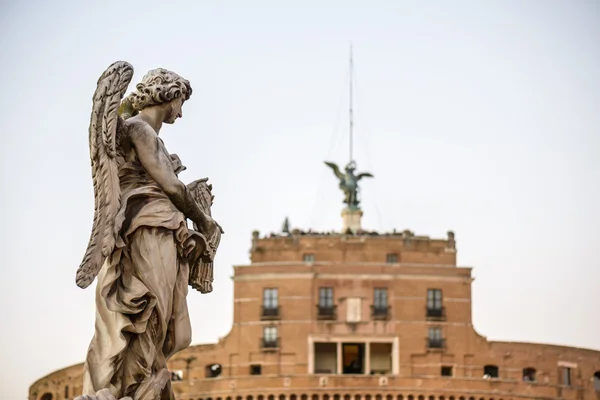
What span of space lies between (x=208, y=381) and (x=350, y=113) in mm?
22511

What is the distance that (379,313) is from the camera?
87438 millimetres

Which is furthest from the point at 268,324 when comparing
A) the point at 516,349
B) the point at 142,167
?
the point at 142,167

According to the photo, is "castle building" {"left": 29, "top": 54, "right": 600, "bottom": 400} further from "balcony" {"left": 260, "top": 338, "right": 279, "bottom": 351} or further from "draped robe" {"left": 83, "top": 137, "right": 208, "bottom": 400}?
"draped robe" {"left": 83, "top": 137, "right": 208, "bottom": 400}

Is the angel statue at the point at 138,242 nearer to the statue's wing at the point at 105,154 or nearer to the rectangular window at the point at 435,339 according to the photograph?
the statue's wing at the point at 105,154

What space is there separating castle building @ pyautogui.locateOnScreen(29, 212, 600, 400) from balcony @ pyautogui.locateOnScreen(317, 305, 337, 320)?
0.06 metres

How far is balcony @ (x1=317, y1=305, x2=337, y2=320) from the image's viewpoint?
87.1m

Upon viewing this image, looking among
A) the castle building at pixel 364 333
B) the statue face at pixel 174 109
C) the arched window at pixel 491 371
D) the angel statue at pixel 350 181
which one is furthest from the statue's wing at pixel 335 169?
the statue face at pixel 174 109

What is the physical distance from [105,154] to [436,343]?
7971cm

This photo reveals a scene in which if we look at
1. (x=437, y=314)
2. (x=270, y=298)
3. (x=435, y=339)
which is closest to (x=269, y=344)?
(x=270, y=298)

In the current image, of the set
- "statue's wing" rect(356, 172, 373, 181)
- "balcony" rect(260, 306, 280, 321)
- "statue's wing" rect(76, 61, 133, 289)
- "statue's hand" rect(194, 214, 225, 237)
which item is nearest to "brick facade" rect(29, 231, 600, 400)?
"balcony" rect(260, 306, 280, 321)

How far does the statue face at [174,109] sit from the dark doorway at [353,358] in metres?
79.4

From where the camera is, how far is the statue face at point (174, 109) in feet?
29.8

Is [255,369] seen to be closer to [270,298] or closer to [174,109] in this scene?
[270,298]

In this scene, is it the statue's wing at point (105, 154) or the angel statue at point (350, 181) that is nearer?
the statue's wing at point (105, 154)
